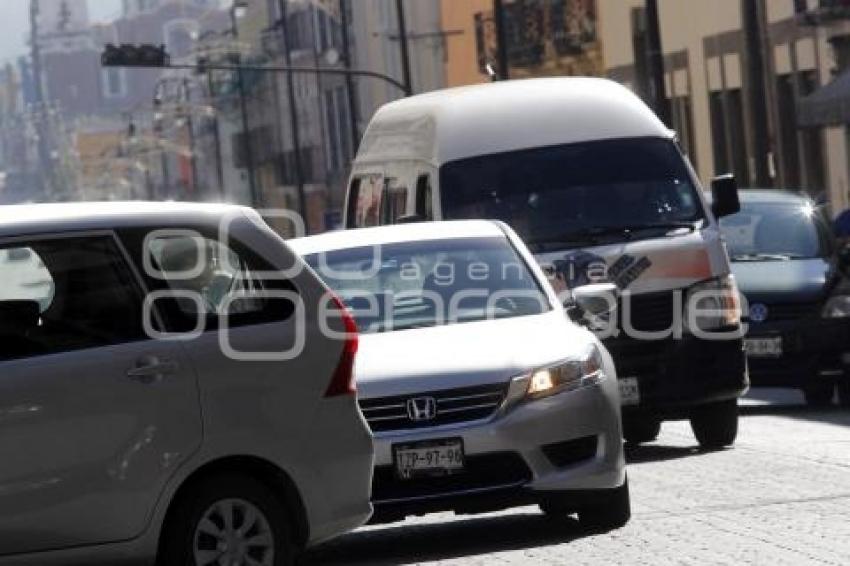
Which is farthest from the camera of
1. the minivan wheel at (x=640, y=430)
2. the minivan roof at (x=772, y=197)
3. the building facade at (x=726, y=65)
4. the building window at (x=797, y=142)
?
the building window at (x=797, y=142)

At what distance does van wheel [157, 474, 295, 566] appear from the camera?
10891 mm

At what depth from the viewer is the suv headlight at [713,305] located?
58.7 feet

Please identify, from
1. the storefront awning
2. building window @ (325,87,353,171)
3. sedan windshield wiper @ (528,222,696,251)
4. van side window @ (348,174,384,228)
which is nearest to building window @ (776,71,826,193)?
the storefront awning

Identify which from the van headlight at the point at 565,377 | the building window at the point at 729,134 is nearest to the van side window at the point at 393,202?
the van headlight at the point at 565,377

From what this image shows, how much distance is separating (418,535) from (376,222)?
7.50m

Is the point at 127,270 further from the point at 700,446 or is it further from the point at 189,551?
the point at 700,446

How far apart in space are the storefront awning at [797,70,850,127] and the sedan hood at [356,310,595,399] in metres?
26.1

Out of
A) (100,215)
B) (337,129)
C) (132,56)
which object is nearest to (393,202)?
(100,215)

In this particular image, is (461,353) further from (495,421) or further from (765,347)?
(765,347)

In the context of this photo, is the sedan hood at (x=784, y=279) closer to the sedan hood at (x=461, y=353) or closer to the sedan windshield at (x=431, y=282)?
the sedan windshield at (x=431, y=282)

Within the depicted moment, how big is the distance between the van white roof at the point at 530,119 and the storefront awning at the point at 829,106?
20536 mm

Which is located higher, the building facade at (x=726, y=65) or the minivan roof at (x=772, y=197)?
the building facade at (x=726, y=65)

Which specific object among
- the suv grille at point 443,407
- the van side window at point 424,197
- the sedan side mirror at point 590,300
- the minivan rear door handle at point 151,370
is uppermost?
the van side window at point 424,197

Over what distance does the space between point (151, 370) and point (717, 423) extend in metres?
7.81
